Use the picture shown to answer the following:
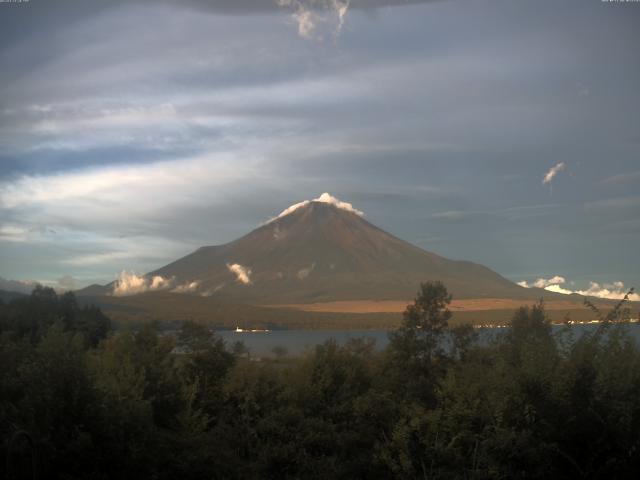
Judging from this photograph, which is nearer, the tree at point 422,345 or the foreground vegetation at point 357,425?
the foreground vegetation at point 357,425

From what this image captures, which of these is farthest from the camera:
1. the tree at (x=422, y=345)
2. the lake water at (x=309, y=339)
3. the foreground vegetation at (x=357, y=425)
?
the tree at (x=422, y=345)

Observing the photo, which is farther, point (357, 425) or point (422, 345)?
point (422, 345)

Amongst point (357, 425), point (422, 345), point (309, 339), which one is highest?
point (422, 345)

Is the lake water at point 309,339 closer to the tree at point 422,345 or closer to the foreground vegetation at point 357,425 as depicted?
the tree at point 422,345

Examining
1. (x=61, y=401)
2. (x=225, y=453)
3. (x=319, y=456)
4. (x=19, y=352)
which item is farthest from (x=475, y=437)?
(x=19, y=352)

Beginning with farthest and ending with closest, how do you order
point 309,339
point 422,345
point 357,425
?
point 309,339 < point 422,345 < point 357,425

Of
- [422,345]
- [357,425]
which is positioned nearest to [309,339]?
[422,345]

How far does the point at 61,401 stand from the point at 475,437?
7016 mm

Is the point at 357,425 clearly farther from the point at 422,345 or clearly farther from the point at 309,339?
the point at 309,339

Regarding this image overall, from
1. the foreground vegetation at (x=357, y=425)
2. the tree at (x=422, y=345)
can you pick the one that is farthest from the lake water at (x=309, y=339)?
the foreground vegetation at (x=357, y=425)

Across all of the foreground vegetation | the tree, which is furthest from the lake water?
the foreground vegetation

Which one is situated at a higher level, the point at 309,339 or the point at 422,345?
the point at 422,345

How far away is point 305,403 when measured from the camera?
18562 millimetres

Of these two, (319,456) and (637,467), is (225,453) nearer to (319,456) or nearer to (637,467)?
(319,456)
